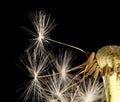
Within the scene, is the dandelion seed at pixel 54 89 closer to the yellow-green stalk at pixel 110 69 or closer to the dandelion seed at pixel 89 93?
the dandelion seed at pixel 89 93

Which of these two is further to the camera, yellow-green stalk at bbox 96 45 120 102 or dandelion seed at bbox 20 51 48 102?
dandelion seed at bbox 20 51 48 102

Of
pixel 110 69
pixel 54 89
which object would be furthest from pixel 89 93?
pixel 110 69

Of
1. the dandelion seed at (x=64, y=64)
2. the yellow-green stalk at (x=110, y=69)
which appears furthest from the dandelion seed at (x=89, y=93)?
the yellow-green stalk at (x=110, y=69)

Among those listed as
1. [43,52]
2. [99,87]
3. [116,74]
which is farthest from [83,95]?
[116,74]

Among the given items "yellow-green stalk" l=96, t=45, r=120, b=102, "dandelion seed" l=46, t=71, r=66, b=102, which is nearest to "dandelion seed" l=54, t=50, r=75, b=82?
"dandelion seed" l=46, t=71, r=66, b=102

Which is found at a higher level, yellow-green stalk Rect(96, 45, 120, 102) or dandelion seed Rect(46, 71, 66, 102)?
dandelion seed Rect(46, 71, 66, 102)

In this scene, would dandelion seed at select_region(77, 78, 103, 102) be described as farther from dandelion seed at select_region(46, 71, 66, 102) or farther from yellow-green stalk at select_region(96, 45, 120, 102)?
yellow-green stalk at select_region(96, 45, 120, 102)

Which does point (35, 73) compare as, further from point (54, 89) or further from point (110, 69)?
point (110, 69)

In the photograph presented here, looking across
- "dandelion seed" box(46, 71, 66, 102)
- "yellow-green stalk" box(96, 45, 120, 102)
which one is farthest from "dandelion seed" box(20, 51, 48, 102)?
"yellow-green stalk" box(96, 45, 120, 102)
